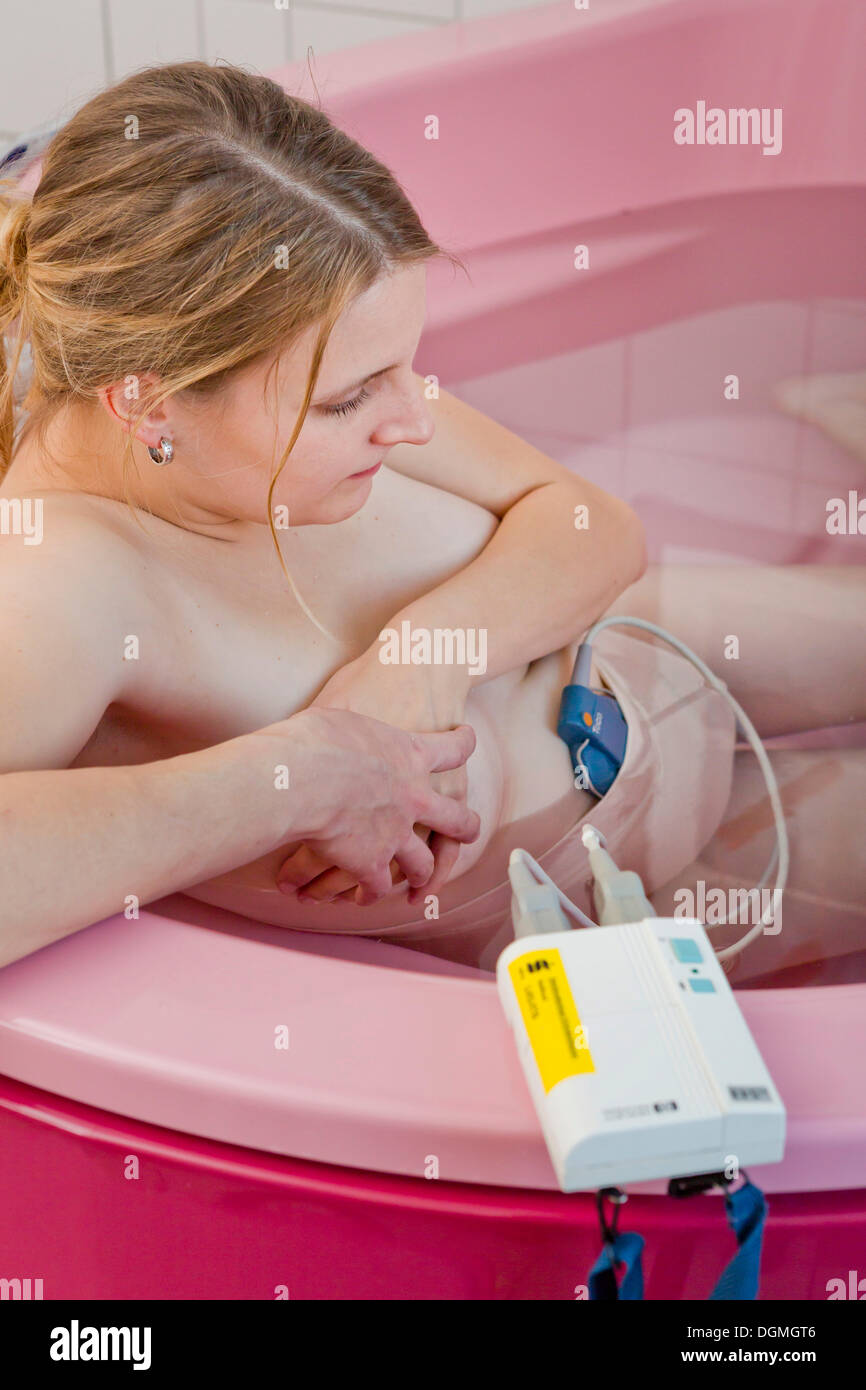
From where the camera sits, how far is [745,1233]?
18.7 inches

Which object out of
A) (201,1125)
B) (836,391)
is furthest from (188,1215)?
(836,391)

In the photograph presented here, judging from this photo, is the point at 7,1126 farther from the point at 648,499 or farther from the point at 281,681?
the point at 648,499

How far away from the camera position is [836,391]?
1.32 meters

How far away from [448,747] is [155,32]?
154 centimetres

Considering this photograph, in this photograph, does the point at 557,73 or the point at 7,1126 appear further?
the point at 557,73

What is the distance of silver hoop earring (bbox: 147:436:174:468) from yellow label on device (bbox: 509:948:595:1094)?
1.15ft

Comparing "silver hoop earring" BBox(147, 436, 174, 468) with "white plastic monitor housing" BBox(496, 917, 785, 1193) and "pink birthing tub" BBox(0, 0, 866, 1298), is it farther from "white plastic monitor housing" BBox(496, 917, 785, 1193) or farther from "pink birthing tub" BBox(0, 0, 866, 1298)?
"white plastic monitor housing" BBox(496, 917, 785, 1193)

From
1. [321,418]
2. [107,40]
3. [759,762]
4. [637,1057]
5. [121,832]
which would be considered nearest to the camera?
[637,1057]

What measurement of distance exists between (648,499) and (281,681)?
66cm

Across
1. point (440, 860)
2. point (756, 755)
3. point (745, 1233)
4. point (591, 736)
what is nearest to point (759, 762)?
point (756, 755)

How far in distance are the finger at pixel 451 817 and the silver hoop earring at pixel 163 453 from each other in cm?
24

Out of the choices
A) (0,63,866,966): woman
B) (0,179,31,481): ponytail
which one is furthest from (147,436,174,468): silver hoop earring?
(0,179,31,481): ponytail

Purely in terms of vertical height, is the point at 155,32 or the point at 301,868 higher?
the point at 155,32

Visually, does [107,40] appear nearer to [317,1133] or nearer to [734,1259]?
[317,1133]
